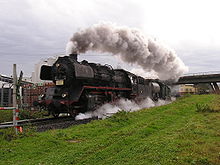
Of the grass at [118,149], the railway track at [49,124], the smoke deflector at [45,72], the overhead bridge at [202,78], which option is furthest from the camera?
the overhead bridge at [202,78]

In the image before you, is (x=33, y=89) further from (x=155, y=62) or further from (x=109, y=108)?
(x=155, y=62)

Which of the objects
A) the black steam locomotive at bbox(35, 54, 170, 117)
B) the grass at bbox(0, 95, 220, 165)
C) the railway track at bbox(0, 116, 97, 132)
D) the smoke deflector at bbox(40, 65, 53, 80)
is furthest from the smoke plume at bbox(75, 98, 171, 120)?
the grass at bbox(0, 95, 220, 165)

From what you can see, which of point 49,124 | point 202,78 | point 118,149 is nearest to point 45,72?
point 49,124

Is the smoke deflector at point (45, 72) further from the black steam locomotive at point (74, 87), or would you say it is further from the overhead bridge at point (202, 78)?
the overhead bridge at point (202, 78)

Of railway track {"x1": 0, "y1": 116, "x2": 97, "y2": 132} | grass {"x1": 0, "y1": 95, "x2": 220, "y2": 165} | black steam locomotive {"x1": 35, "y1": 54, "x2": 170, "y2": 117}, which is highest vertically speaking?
black steam locomotive {"x1": 35, "y1": 54, "x2": 170, "y2": 117}

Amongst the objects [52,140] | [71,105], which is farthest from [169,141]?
[71,105]

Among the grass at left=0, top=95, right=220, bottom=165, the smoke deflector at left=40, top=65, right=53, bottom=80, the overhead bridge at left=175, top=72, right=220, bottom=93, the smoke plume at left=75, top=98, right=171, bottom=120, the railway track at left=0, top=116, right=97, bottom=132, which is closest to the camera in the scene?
the grass at left=0, top=95, right=220, bottom=165

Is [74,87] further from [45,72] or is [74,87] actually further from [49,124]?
[49,124]

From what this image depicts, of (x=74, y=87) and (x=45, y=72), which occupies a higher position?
(x=45, y=72)

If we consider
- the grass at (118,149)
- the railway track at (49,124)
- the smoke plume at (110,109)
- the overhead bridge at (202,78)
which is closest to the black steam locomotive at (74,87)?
the smoke plume at (110,109)

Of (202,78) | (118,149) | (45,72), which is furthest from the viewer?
(202,78)

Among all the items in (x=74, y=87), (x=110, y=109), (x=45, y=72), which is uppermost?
(x=45, y=72)

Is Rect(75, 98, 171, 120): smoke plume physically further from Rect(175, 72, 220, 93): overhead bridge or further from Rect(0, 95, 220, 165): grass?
Rect(175, 72, 220, 93): overhead bridge

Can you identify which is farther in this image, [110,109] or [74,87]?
[110,109]
